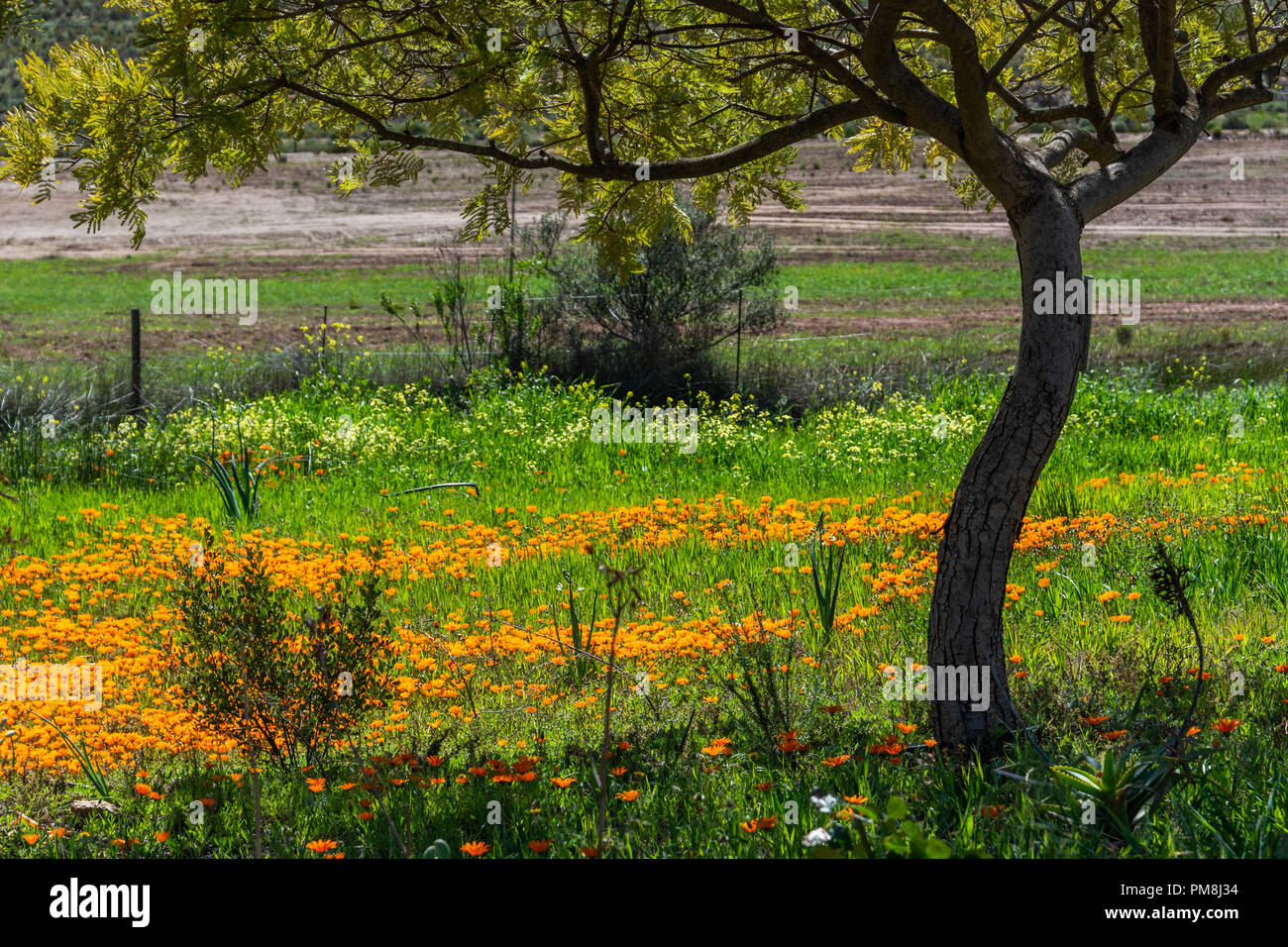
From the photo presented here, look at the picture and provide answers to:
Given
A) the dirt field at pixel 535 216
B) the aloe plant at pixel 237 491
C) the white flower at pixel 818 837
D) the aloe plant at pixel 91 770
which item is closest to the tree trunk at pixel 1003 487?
the white flower at pixel 818 837

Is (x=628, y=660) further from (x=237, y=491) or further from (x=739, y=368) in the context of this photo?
(x=739, y=368)

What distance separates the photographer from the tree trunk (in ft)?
13.5

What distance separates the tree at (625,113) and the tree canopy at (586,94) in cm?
1

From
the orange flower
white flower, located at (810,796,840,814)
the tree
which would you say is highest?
the tree

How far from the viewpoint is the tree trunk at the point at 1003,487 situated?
4.11m

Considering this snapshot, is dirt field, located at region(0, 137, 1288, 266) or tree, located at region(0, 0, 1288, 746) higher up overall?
dirt field, located at region(0, 137, 1288, 266)

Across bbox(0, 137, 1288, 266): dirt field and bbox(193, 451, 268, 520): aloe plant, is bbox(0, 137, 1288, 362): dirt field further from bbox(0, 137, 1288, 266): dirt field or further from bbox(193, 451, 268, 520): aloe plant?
bbox(193, 451, 268, 520): aloe plant

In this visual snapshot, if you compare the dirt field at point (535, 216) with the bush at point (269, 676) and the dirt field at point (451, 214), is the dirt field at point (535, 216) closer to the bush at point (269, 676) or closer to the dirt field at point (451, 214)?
the dirt field at point (451, 214)

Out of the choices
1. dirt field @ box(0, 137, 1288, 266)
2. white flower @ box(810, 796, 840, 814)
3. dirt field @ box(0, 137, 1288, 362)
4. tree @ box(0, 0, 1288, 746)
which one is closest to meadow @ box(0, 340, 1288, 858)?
white flower @ box(810, 796, 840, 814)

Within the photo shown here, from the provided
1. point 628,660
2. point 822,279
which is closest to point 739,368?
point 628,660

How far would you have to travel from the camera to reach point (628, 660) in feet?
17.9

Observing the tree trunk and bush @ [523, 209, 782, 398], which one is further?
bush @ [523, 209, 782, 398]
